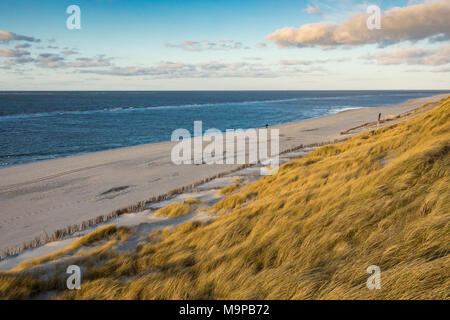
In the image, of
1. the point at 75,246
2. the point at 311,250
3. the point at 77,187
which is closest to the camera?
the point at 311,250

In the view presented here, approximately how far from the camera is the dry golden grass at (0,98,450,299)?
13.3ft

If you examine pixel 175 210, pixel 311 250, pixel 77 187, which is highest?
pixel 311 250

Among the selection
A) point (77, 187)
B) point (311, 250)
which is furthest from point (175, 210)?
point (77, 187)

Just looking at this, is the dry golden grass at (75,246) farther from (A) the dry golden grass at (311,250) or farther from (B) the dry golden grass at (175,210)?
(B) the dry golden grass at (175,210)

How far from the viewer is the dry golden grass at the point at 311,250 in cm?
405

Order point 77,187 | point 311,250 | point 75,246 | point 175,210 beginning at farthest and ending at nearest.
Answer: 1. point 77,187
2. point 175,210
3. point 75,246
4. point 311,250

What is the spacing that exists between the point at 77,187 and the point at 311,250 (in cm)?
1381

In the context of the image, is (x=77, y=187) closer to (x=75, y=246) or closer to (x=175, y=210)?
(x=175, y=210)

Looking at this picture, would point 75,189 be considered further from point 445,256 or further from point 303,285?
point 445,256

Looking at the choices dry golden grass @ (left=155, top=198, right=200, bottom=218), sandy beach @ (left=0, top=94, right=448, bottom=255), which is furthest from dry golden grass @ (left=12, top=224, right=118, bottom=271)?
sandy beach @ (left=0, top=94, right=448, bottom=255)

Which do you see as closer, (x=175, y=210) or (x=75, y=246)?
(x=75, y=246)

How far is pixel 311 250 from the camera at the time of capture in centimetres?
498

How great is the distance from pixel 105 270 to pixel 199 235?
2130mm
